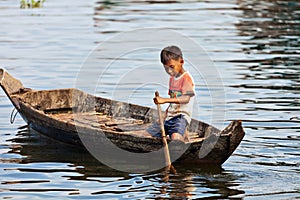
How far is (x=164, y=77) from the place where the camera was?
48.6 feet

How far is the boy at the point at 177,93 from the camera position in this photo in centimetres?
909

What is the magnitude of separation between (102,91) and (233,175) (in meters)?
5.47

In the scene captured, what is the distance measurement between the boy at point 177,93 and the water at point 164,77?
0.48 metres

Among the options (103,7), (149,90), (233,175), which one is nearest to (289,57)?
(149,90)

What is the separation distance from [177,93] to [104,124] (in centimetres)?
154

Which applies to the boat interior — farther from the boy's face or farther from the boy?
the boy's face

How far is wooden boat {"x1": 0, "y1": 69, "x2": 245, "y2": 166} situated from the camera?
8.70 metres

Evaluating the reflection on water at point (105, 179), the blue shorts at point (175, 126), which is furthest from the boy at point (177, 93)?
the reflection on water at point (105, 179)

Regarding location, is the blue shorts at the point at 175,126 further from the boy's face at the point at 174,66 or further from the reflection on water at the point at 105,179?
the boy's face at the point at 174,66

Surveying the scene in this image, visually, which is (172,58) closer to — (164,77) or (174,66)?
(174,66)

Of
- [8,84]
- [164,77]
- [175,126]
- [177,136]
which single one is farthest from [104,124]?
[164,77]

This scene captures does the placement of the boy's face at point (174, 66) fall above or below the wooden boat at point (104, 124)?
above

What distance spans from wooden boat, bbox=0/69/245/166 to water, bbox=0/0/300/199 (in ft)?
0.82

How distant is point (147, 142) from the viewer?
29.4 ft
